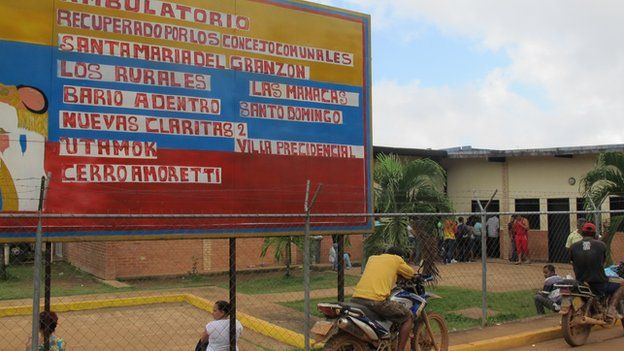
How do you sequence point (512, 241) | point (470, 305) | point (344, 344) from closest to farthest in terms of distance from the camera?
point (344, 344) < point (470, 305) < point (512, 241)

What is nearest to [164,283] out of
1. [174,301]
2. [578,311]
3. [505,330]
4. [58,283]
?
[58,283]

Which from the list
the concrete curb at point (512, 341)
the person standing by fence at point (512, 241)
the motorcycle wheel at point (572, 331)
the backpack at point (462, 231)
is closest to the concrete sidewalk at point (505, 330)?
the concrete curb at point (512, 341)

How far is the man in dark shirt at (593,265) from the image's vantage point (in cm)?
812

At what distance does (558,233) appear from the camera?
20.8m

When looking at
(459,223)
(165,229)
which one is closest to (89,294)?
(165,229)

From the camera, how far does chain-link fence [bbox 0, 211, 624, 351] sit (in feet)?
30.2

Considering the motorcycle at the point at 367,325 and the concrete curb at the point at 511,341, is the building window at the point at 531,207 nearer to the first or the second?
the concrete curb at the point at 511,341

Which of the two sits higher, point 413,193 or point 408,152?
point 408,152

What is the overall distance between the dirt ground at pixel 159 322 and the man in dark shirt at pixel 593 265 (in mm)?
4202

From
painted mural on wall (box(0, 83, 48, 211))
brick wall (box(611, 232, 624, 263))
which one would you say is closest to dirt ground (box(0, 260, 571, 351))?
painted mural on wall (box(0, 83, 48, 211))

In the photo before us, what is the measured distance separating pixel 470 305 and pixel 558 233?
11.0 m

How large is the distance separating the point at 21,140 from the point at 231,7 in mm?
2682

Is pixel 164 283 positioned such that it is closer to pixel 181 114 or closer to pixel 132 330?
pixel 132 330

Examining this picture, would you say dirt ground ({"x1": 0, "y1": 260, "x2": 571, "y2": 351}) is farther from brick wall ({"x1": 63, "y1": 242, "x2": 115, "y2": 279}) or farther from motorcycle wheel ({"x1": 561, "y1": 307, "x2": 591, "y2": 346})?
motorcycle wheel ({"x1": 561, "y1": 307, "x2": 591, "y2": 346})
